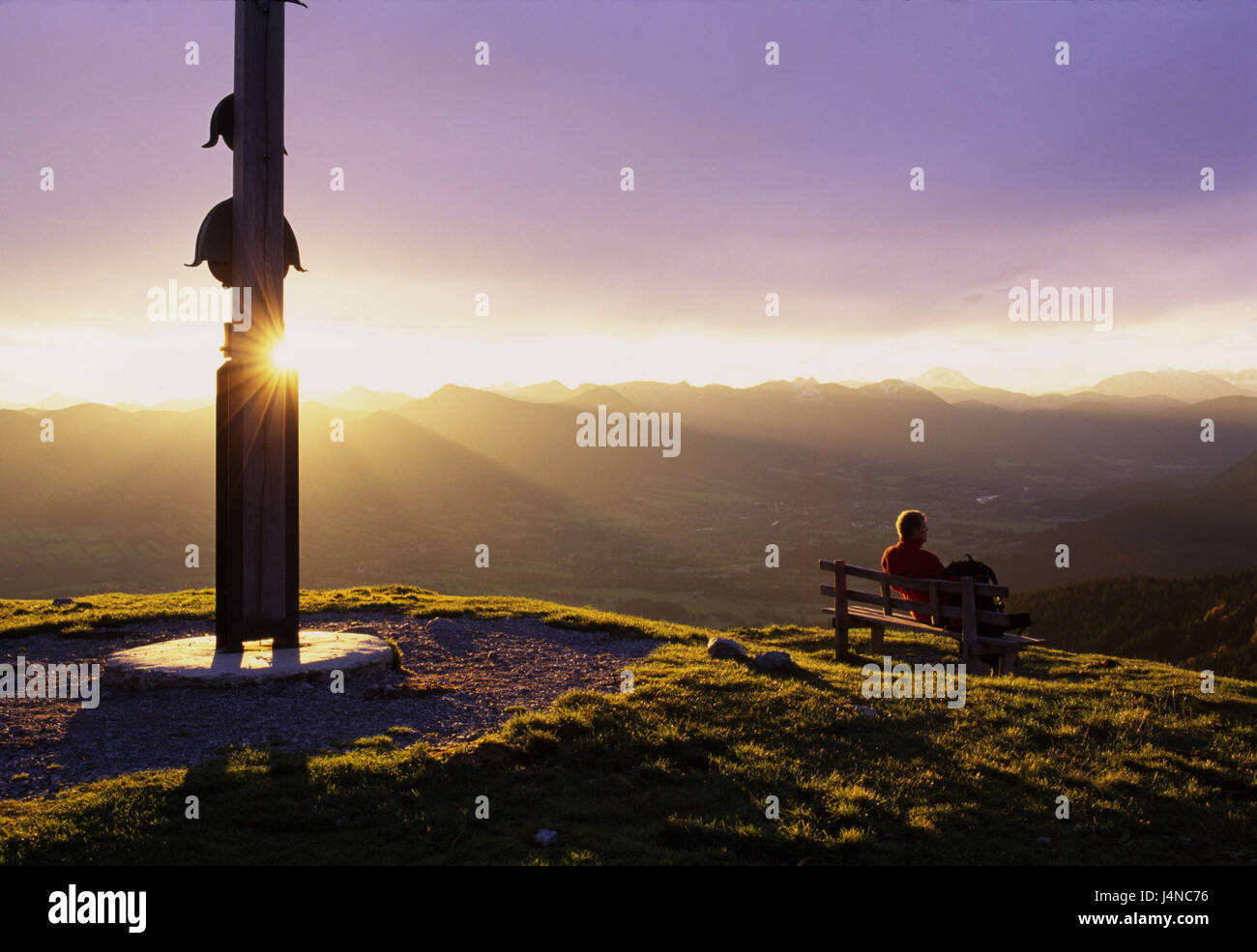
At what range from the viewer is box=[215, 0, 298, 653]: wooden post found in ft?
39.6

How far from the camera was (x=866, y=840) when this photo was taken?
644 centimetres

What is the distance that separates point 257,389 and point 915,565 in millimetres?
10958

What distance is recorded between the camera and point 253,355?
40.5 feet

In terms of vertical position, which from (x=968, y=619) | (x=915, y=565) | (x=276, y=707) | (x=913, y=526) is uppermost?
(x=913, y=526)

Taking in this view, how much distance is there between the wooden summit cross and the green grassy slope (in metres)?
4.31

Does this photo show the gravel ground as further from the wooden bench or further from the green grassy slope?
the wooden bench

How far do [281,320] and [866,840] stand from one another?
1094cm

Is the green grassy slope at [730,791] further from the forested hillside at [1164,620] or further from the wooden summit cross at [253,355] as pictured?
the forested hillside at [1164,620]

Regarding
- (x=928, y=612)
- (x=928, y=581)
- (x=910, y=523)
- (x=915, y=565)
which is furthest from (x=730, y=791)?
(x=910, y=523)

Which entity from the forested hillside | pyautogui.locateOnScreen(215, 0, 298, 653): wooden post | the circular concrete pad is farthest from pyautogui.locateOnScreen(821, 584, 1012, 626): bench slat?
the forested hillside

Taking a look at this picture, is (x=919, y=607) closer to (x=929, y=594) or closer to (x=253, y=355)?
(x=929, y=594)

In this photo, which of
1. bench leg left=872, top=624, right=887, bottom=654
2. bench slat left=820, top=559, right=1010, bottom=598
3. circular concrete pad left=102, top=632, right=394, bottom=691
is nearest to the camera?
circular concrete pad left=102, top=632, right=394, bottom=691

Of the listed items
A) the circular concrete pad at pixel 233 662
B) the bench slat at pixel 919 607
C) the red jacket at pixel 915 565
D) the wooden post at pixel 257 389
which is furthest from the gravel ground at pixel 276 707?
the red jacket at pixel 915 565

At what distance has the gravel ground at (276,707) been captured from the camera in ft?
27.7
